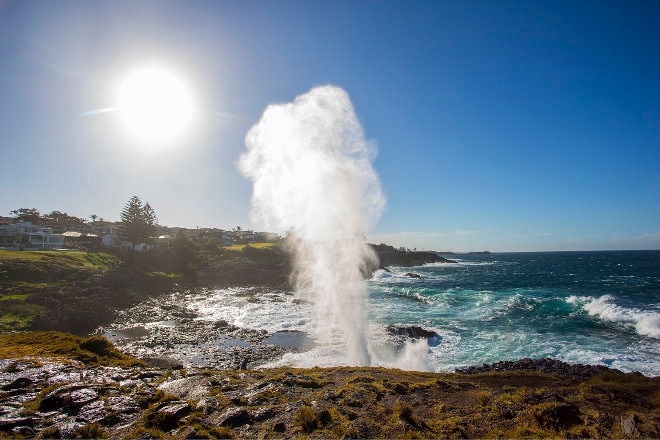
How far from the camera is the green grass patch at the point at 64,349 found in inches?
665

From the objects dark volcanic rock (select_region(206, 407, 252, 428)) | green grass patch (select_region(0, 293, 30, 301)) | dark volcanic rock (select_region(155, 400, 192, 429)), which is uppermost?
dark volcanic rock (select_region(155, 400, 192, 429))

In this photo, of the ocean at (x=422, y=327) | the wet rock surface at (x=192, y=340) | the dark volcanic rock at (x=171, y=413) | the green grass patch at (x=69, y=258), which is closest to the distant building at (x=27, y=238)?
the green grass patch at (x=69, y=258)

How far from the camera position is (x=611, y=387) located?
1502 cm

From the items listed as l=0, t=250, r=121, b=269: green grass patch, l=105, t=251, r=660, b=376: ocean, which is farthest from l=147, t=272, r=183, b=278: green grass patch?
l=105, t=251, r=660, b=376: ocean

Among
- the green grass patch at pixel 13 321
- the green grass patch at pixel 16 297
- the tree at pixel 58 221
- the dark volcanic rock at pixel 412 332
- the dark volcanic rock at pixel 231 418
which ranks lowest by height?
the dark volcanic rock at pixel 412 332

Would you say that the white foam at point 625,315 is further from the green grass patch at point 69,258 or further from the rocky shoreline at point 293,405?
the green grass patch at point 69,258

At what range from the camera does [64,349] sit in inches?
703

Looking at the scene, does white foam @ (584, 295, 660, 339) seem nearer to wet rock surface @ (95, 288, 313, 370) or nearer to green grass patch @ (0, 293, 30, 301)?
wet rock surface @ (95, 288, 313, 370)

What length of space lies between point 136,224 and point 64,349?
64633 millimetres

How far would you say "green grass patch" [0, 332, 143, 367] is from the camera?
55.4 feet

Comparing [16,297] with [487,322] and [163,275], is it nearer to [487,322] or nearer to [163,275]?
[163,275]

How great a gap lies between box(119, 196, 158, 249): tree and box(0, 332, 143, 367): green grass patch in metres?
59.1

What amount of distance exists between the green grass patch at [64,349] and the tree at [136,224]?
59139 millimetres

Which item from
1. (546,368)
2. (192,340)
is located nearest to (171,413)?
(192,340)
